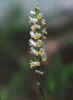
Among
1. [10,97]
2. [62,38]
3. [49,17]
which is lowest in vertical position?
[10,97]

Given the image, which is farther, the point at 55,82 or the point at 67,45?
the point at 67,45

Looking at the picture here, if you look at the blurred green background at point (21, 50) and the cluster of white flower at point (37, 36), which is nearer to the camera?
the cluster of white flower at point (37, 36)

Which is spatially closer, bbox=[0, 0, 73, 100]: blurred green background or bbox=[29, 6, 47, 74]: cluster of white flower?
bbox=[29, 6, 47, 74]: cluster of white flower

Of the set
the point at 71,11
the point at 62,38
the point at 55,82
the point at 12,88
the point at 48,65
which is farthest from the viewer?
the point at 71,11

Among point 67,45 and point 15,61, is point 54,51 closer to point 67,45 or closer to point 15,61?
point 67,45

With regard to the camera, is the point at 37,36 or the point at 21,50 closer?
the point at 37,36

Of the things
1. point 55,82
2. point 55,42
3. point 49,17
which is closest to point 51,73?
point 55,82

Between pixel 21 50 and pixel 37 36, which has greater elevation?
pixel 37 36

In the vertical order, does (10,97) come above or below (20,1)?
below
